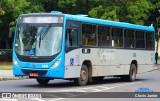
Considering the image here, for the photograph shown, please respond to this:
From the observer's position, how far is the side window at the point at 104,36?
23398 mm

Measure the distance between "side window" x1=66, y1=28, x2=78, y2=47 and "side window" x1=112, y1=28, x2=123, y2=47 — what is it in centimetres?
406

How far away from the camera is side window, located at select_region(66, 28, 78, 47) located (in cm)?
2064

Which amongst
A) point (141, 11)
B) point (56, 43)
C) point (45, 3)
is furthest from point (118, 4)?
point (56, 43)

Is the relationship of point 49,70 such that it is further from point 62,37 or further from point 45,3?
point 45,3

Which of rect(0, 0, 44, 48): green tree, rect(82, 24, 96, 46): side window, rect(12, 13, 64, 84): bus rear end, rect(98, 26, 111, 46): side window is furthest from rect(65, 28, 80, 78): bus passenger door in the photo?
rect(0, 0, 44, 48): green tree

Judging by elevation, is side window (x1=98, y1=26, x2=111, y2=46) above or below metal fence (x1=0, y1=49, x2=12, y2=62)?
above

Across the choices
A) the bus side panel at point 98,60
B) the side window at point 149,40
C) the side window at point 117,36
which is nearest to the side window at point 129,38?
the side window at point 117,36

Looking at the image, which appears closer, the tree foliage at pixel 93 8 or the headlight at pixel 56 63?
the headlight at pixel 56 63

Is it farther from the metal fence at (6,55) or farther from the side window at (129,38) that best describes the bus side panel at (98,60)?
the metal fence at (6,55)

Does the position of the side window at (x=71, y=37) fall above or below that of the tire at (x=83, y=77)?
above

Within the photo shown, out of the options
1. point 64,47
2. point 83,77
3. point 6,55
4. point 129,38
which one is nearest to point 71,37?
point 64,47

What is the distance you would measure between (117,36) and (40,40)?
620cm

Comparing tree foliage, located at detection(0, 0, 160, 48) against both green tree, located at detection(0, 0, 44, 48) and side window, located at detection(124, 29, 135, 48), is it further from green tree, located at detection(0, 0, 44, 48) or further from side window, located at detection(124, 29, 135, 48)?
side window, located at detection(124, 29, 135, 48)

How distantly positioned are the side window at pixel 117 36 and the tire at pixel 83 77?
3560mm
